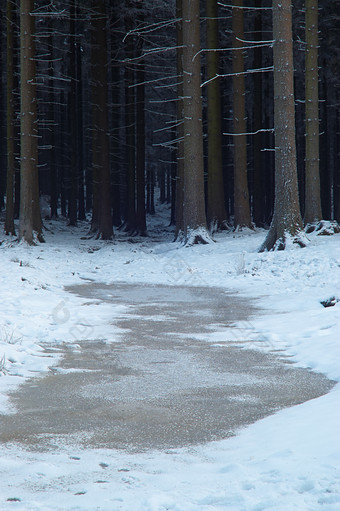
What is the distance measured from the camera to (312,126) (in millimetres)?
17203

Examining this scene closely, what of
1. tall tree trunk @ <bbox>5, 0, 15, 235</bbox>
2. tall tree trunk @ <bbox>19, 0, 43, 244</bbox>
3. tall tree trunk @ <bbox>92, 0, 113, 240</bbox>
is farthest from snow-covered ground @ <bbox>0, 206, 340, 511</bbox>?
tall tree trunk @ <bbox>92, 0, 113, 240</bbox>

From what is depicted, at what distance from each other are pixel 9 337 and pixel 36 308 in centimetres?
218

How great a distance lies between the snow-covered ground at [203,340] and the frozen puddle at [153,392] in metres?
0.21

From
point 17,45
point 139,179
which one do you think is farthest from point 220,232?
point 17,45

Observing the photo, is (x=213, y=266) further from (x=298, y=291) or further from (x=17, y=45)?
(x=17, y=45)

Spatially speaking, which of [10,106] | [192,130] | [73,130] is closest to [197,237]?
[192,130]

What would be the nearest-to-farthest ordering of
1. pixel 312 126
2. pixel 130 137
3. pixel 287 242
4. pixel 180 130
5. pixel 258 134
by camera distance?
1. pixel 287 242
2. pixel 312 126
3. pixel 180 130
4. pixel 258 134
5. pixel 130 137

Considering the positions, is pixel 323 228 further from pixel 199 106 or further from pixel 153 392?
pixel 153 392

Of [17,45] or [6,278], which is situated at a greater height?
[17,45]

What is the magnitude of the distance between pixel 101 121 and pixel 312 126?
9.56 metres

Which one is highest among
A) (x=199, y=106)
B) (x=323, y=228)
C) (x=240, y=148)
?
(x=199, y=106)

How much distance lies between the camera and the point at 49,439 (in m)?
4.05

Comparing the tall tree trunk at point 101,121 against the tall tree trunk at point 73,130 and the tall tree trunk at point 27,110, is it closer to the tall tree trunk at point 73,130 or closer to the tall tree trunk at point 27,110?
the tall tree trunk at point 73,130

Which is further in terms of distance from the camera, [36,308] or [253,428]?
[36,308]
